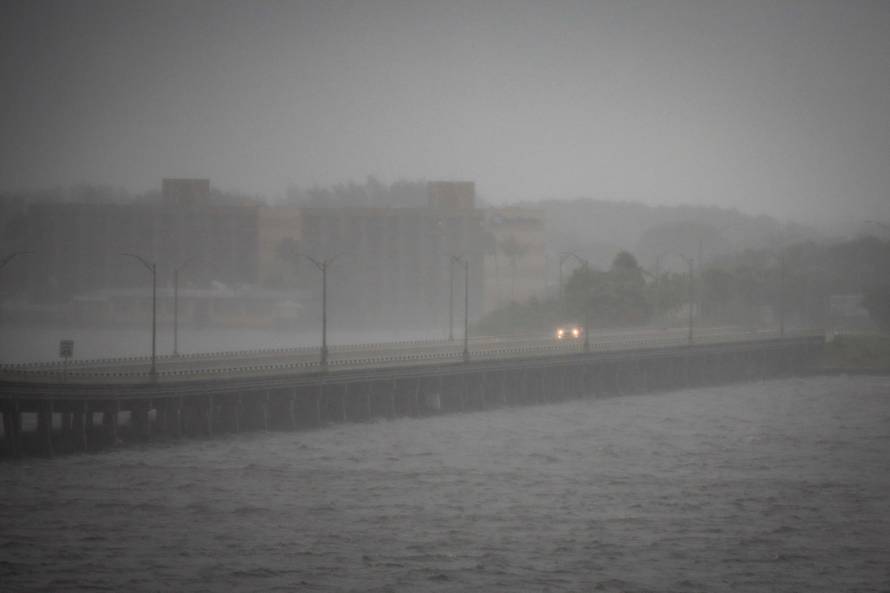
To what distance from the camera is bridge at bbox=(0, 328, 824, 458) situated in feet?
249

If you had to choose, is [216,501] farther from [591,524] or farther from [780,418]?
[780,418]

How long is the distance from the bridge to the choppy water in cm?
296

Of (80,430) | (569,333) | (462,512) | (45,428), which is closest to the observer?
(462,512)

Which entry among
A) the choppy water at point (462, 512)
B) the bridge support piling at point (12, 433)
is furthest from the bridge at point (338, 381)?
the choppy water at point (462, 512)

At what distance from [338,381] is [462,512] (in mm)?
30864

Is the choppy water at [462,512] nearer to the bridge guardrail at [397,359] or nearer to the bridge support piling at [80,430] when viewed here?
the bridge support piling at [80,430]

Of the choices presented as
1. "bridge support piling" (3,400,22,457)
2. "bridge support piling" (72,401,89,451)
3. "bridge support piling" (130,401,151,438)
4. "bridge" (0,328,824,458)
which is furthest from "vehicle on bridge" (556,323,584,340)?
"bridge support piling" (3,400,22,457)

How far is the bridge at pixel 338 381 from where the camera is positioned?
249 ft

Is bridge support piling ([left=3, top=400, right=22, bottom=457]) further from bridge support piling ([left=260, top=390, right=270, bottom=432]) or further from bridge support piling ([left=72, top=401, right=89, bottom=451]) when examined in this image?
bridge support piling ([left=260, top=390, right=270, bottom=432])

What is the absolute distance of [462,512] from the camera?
6119cm

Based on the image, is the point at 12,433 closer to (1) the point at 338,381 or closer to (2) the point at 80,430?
(2) the point at 80,430

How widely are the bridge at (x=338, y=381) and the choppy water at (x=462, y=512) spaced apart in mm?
2964

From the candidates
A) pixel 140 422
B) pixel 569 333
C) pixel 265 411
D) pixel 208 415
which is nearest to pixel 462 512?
pixel 208 415

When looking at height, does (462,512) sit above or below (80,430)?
below
